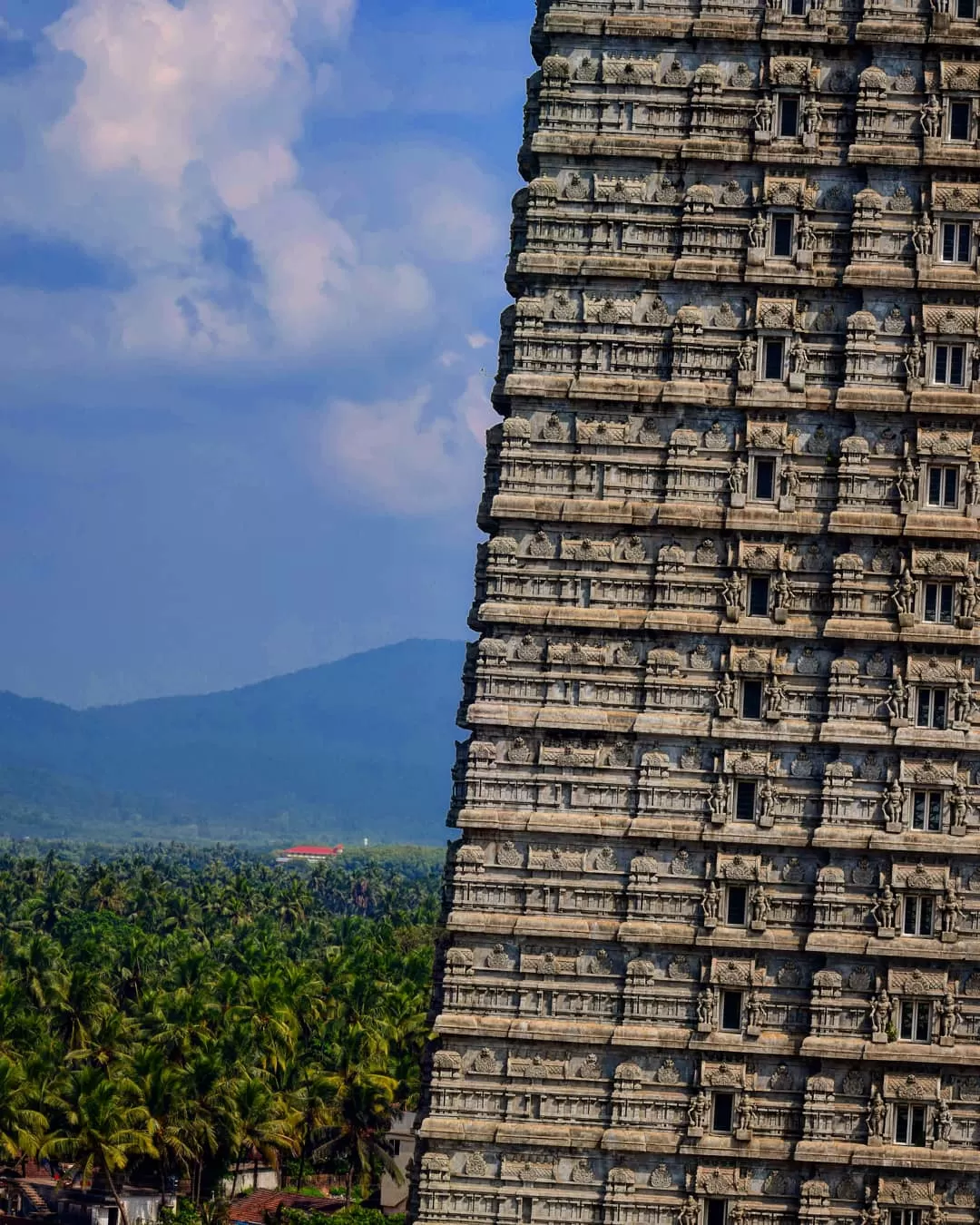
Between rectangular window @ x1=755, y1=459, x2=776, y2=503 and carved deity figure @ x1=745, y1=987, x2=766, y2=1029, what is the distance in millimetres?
9519

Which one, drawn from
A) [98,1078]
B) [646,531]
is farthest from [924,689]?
[98,1078]

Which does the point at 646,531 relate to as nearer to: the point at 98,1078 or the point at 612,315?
the point at 612,315

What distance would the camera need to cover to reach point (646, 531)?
49625 mm

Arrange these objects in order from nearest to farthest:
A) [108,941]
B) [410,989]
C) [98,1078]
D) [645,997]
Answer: [645,997] → [98,1078] → [410,989] → [108,941]

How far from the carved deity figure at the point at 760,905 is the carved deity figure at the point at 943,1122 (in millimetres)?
4727

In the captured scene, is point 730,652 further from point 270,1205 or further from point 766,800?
point 270,1205

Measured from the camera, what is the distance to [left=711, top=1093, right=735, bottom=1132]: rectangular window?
159ft

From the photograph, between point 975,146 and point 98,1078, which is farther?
point 98,1078

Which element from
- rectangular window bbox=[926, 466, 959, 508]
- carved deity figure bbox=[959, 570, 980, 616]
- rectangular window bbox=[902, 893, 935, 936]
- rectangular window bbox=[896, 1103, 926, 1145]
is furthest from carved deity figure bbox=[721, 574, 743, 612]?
rectangular window bbox=[896, 1103, 926, 1145]

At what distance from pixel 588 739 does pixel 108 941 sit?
7028 centimetres

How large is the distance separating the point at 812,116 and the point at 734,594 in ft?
31.2

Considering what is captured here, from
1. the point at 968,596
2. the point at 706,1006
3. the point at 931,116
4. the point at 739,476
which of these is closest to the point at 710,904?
the point at 706,1006

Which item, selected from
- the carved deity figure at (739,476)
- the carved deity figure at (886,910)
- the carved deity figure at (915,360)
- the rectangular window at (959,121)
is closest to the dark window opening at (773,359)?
the carved deity figure at (739,476)

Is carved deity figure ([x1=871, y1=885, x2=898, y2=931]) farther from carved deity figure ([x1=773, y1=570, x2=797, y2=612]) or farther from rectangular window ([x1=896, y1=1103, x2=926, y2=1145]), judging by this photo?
carved deity figure ([x1=773, y1=570, x2=797, y2=612])
